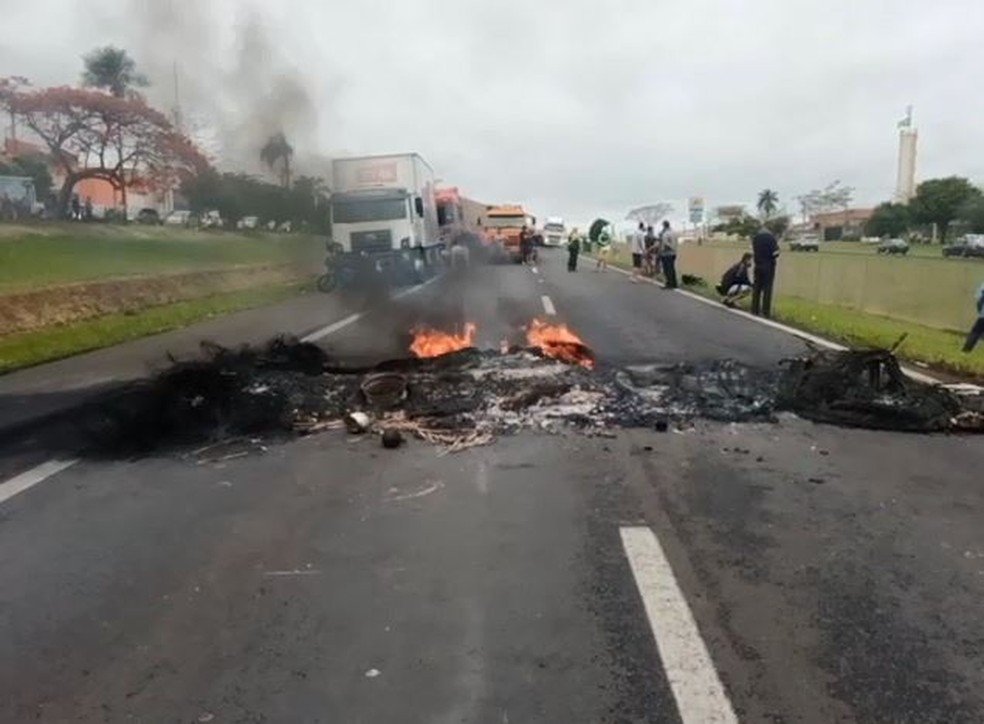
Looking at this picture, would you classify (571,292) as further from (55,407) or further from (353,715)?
(353,715)

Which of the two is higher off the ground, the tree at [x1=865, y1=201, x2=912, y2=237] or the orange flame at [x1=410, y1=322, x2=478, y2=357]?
the tree at [x1=865, y1=201, x2=912, y2=237]

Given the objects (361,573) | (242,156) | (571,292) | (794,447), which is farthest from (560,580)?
(571,292)

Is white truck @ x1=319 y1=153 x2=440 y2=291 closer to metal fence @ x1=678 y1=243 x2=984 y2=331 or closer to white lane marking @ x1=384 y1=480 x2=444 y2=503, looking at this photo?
metal fence @ x1=678 y1=243 x2=984 y2=331

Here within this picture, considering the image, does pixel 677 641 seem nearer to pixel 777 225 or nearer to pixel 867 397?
pixel 867 397

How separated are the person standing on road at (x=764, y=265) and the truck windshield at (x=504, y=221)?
33071 mm

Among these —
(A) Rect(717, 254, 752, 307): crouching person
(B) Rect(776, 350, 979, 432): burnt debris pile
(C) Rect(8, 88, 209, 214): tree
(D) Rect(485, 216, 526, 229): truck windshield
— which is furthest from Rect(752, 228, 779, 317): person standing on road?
(D) Rect(485, 216, 526, 229): truck windshield

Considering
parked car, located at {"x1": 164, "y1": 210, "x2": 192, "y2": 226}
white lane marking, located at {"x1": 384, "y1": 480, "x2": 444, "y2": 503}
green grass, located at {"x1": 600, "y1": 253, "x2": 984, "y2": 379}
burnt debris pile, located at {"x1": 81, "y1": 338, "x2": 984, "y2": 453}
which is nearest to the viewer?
white lane marking, located at {"x1": 384, "y1": 480, "x2": 444, "y2": 503}

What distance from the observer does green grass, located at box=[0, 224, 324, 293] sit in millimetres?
21266

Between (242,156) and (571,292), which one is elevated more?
(242,156)

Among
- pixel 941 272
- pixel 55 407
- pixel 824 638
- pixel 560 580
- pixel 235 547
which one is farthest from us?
pixel 941 272

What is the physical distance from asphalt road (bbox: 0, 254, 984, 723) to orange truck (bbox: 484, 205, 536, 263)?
41.1 m

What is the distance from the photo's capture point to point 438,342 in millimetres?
12266

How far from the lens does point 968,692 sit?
10.3 ft

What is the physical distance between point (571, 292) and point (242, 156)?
9.41 metres
